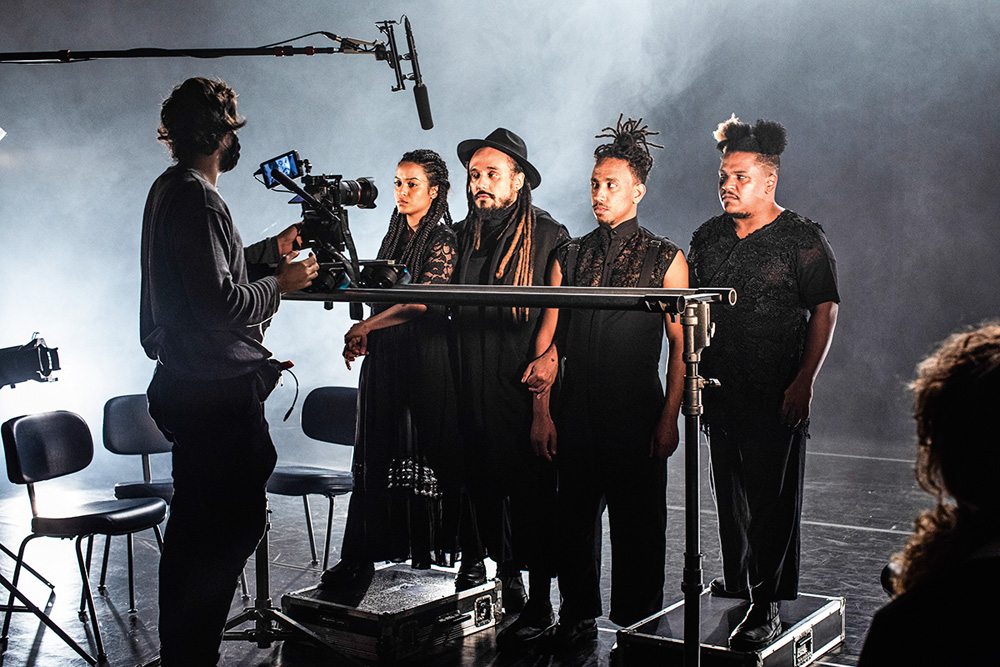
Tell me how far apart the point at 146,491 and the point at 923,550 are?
11.0ft

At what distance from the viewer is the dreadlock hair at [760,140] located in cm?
285

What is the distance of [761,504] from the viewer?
2.76 m

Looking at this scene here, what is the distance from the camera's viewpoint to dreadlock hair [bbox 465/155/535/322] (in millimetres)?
3291

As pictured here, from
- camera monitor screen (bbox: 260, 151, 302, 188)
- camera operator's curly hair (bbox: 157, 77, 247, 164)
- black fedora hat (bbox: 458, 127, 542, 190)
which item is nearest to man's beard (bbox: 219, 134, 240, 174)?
camera operator's curly hair (bbox: 157, 77, 247, 164)

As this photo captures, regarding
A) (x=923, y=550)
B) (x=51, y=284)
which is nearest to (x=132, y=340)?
(x=51, y=284)

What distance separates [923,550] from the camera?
0.97 m

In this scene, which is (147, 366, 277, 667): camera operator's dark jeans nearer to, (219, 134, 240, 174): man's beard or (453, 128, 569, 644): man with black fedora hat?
(219, 134, 240, 174): man's beard

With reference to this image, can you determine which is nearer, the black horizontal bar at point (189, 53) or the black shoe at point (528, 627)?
the black horizontal bar at point (189, 53)

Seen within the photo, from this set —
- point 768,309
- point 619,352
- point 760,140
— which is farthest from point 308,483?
point 760,140

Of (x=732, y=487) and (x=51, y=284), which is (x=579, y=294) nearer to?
(x=732, y=487)

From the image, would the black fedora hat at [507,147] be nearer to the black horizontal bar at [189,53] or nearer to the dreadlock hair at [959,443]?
the black horizontal bar at [189,53]

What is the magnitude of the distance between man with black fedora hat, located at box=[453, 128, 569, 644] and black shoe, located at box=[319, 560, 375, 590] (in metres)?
0.32

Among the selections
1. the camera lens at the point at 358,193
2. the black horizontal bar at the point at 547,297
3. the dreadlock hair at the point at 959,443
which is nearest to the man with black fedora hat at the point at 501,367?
the camera lens at the point at 358,193

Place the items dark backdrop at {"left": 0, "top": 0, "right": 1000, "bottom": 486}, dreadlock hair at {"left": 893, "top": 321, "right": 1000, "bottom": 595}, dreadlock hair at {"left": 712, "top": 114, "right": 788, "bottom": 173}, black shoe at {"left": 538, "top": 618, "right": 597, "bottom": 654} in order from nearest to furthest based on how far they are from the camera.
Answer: dreadlock hair at {"left": 893, "top": 321, "right": 1000, "bottom": 595}
dreadlock hair at {"left": 712, "top": 114, "right": 788, "bottom": 173}
black shoe at {"left": 538, "top": 618, "right": 597, "bottom": 654}
dark backdrop at {"left": 0, "top": 0, "right": 1000, "bottom": 486}
